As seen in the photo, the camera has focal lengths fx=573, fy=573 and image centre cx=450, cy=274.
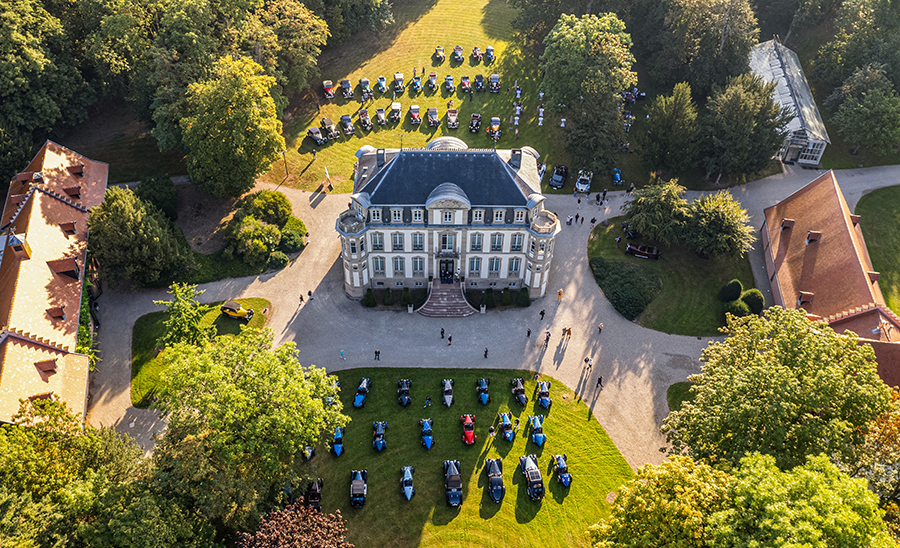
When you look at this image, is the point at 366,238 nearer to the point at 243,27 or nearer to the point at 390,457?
the point at 390,457

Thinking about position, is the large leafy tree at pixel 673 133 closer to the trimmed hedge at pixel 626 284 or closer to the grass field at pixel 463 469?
the trimmed hedge at pixel 626 284

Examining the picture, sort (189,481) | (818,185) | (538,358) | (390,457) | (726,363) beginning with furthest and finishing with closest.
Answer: (818,185), (538,358), (390,457), (726,363), (189,481)

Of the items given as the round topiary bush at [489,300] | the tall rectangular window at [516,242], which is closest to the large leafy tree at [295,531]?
the round topiary bush at [489,300]

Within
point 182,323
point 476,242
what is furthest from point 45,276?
point 476,242

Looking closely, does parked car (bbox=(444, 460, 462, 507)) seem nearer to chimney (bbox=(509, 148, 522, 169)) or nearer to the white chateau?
the white chateau

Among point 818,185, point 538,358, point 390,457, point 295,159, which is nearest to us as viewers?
point 390,457

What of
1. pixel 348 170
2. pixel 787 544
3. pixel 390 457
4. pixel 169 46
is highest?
pixel 169 46

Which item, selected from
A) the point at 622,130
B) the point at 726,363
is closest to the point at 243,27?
the point at 622,130
